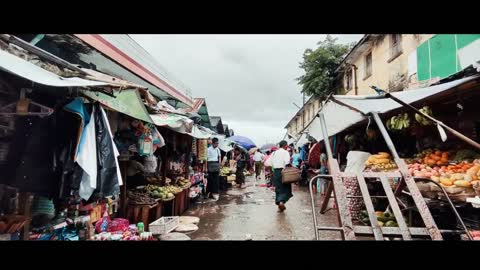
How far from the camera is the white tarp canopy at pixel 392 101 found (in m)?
4.01

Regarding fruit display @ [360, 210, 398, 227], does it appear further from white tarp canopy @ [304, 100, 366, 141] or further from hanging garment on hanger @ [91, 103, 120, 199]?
hanging garment on hanger @ [91, 103, 120, 199]

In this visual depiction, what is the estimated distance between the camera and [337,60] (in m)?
18.0

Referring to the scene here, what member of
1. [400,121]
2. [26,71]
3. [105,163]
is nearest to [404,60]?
[400,121]

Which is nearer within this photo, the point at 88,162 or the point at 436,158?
the point at 88,162

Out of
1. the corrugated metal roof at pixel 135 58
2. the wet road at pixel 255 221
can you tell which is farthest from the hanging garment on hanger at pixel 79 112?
the wet road at pixel 255 221

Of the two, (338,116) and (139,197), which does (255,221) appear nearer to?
(139,197)

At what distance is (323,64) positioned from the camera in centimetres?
1827

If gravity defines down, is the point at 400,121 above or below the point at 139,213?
above

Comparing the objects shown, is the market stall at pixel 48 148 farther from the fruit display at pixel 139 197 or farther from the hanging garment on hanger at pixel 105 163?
the fruit display at pixel 139 197

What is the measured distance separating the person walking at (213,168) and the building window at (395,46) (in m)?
8.36

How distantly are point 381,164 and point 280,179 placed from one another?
10.2 feet
